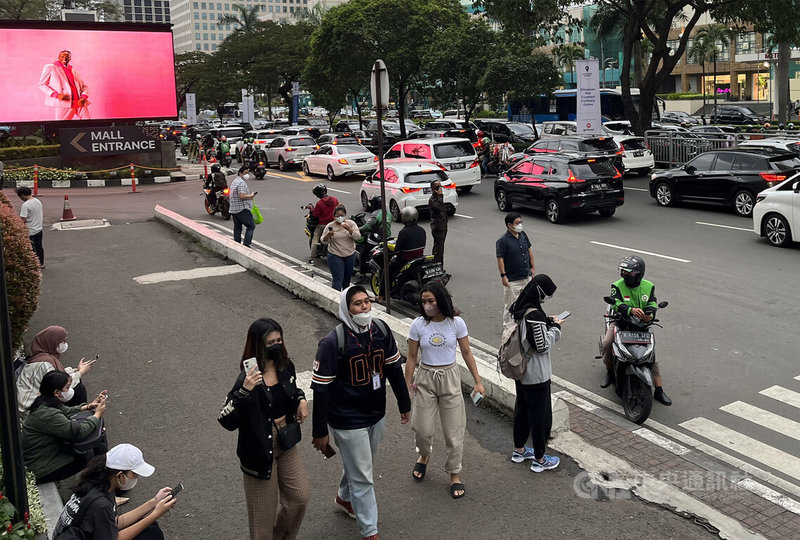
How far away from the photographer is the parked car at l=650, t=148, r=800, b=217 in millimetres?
18906

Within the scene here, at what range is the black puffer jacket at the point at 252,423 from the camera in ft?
15.8

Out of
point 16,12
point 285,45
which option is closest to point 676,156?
point 285,45

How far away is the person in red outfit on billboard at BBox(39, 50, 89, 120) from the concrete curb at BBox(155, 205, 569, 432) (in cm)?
1396

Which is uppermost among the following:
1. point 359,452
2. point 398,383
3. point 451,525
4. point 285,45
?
point 285,45

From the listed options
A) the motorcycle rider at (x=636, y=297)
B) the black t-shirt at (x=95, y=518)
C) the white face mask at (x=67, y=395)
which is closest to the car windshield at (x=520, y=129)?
the motorcycle rider at (x=636, y=297)

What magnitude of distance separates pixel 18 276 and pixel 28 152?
25444 millimetres

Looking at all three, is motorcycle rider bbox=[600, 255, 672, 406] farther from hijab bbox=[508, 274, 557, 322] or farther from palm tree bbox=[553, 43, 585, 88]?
palm tree bbox=[553, 43, 585, 88]

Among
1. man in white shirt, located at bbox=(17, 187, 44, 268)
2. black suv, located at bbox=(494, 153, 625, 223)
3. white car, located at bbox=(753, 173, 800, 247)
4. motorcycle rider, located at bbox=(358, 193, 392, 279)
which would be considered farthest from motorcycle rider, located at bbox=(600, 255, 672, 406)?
black suv, located at bbox=(494, 153, 625, 223)

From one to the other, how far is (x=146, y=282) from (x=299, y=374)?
5651 millimetres

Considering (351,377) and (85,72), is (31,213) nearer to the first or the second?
(351,377)

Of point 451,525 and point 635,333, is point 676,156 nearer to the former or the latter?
point 635,333

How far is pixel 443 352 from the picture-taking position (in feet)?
19.7

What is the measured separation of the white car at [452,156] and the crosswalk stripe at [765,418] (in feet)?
54.7

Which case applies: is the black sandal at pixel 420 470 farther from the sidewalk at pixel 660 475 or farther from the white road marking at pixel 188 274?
the white road marking at pixel 188 274
